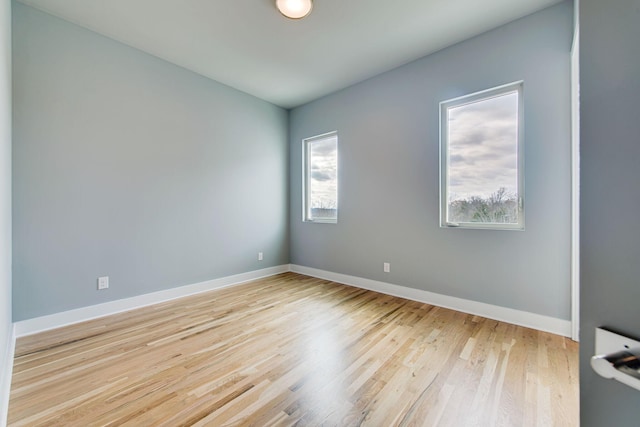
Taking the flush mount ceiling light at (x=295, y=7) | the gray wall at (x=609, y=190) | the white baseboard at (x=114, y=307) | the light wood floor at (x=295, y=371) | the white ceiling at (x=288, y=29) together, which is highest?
the white ceiling at (x=288, y=29)

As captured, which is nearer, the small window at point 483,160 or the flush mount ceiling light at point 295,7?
the flush mount ceiling light at point 295,7

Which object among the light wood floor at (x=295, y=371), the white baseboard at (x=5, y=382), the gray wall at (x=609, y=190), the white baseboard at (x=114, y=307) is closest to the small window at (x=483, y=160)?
the light wood floor at (x=295, y=371)

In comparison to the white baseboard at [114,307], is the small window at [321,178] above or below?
above

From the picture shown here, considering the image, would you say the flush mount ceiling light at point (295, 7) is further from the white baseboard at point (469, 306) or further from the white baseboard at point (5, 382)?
the white baseboard at point (5, 382)

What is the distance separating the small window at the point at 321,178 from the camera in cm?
407

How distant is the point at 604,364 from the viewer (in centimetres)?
38

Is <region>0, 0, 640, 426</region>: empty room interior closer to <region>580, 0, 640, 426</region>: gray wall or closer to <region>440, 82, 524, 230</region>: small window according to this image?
<region>440, 82, 524, 230</region>: small window

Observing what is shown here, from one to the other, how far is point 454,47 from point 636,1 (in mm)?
2963

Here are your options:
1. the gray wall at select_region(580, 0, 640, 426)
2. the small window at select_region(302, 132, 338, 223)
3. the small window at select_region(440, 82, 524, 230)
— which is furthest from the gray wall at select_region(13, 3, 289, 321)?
the gray wall at select_region(580, 0, 640, 426)

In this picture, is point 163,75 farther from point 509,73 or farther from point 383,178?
point 509,73

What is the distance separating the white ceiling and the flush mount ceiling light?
8cm

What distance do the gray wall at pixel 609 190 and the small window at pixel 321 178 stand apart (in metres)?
3.51

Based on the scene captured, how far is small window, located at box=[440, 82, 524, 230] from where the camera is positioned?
2.51 meters

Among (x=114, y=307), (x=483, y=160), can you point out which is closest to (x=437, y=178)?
(x=483, y=160)
